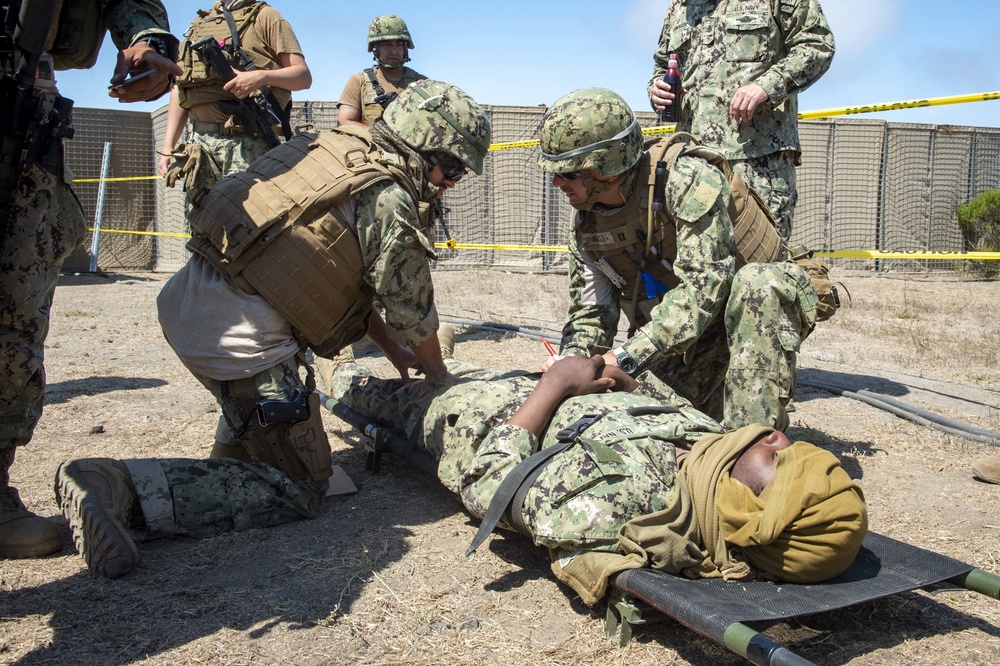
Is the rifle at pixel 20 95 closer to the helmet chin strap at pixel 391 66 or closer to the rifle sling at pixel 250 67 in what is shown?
the rifle sling at pixel 250 67

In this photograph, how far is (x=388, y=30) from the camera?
615cm

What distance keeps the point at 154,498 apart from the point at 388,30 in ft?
14.0

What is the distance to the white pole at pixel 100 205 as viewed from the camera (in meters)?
11.6

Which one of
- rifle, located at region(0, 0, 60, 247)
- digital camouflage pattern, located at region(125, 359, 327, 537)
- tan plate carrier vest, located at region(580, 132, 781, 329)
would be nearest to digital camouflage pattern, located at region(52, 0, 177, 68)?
rifle, located at region(0, 0, 60, 247)

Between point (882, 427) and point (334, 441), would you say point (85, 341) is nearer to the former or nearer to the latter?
point (334, 441)

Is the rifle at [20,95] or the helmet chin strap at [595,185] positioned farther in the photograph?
the helmet chin strap at [595,185]

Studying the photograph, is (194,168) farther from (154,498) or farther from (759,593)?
(759,593)

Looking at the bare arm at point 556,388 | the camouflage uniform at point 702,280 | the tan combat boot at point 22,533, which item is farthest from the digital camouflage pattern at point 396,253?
the tan combat boot at point 22,533

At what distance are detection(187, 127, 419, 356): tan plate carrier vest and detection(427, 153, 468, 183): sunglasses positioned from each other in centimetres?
17

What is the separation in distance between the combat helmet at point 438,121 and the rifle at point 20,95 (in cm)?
127

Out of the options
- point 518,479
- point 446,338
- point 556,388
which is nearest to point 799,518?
point 518,479

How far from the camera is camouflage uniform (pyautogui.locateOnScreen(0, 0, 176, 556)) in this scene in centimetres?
277

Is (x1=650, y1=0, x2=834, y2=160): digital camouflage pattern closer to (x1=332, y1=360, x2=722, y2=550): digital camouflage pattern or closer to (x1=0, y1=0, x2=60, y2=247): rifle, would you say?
(x1=332, y1=360, x2=722, y2=550): digital camouflage pattern

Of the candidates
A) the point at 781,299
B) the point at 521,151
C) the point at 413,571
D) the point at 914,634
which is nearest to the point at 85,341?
the point at 413,571
